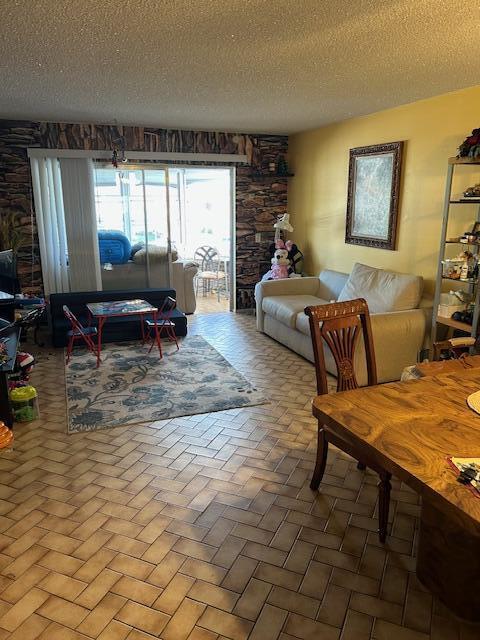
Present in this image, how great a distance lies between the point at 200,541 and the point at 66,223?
4.63 m

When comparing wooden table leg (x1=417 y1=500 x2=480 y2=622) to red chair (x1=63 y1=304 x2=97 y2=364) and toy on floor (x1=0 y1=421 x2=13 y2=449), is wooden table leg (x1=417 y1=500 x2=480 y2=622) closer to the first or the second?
toy on floor (x1=0 y1=421 x2=13 y2=449)

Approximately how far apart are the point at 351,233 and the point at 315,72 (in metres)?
2.42

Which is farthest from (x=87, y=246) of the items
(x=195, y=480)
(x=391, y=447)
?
(x=391, y=447)

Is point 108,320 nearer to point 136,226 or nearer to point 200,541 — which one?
point 136,226

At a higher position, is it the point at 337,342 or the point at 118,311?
the point at 337,342

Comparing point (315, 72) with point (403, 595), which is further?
point (315, 72)

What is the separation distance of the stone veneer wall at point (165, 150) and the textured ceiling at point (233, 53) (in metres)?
0.92

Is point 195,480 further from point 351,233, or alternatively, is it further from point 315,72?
point 351,233

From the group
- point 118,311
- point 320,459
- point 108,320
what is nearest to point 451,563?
point 320,459

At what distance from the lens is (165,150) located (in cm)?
597

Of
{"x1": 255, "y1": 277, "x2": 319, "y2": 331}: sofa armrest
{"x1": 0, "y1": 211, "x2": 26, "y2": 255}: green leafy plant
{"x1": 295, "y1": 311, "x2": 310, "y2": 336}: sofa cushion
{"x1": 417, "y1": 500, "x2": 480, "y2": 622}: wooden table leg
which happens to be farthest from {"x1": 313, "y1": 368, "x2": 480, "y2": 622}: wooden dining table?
{"x1": 0, "y1": 211, "x2": 26, "y2": 255}: green leafy plant

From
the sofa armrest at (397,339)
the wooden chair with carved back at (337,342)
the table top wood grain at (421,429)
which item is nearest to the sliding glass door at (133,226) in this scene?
the sofa armrest at (397,339)

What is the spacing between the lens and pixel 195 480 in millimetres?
2725

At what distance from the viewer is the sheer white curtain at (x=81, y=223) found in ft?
18.7
